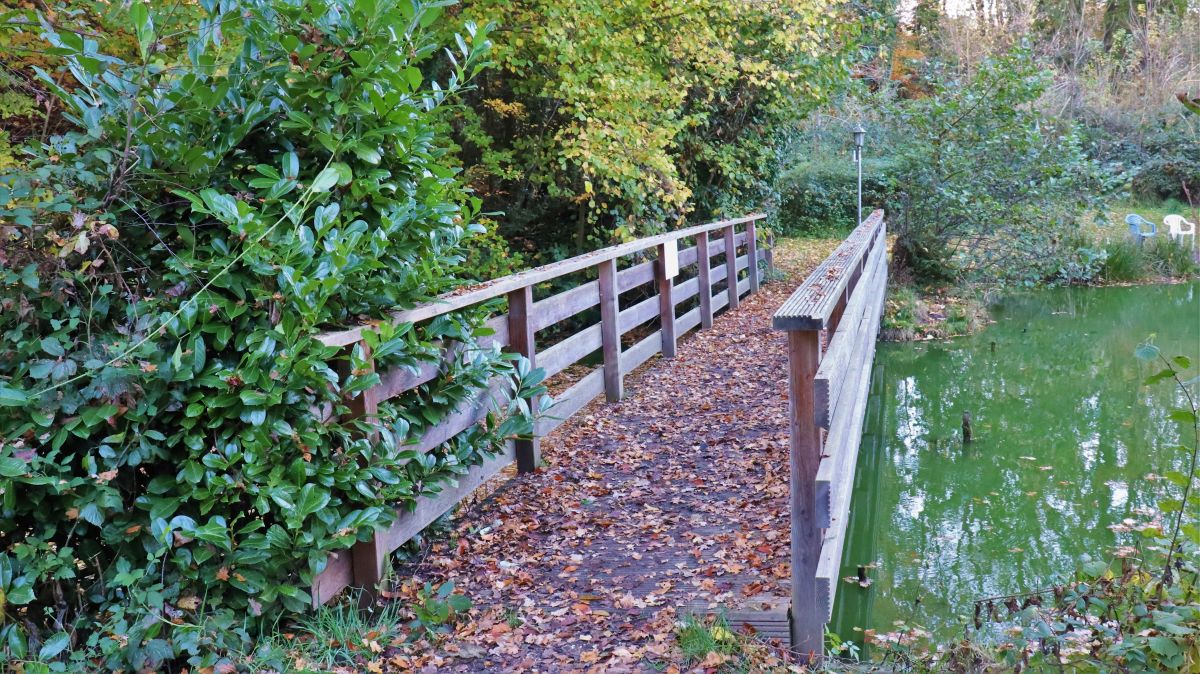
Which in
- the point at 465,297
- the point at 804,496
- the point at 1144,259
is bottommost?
the point at 1144,259

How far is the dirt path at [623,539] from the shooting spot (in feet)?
11.8

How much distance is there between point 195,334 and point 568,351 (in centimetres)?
340

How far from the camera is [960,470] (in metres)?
7.84

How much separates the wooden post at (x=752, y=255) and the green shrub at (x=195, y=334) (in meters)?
10.3

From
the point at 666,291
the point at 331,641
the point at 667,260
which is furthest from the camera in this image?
the point at 666,291

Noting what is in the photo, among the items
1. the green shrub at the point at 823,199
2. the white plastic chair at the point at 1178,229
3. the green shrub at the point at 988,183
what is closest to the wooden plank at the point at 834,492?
the green shrub at the point at 988,183

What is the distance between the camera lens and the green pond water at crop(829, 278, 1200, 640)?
220 inches

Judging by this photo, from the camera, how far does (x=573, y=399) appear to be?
6.54 metres

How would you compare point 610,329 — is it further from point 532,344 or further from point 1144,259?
point 1144,259

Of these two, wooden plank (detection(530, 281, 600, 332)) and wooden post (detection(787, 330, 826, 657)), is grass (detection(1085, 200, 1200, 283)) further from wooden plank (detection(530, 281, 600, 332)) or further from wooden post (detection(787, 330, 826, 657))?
wooden post (detection(787, 330, 826, 657))

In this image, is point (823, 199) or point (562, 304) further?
point (823, 199)

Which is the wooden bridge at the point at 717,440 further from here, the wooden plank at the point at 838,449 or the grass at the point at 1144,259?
the grass at the point at 1144,259

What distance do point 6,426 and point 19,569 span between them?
0.44 metres

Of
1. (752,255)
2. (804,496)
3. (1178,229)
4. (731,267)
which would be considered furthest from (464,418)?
(1178,229)
